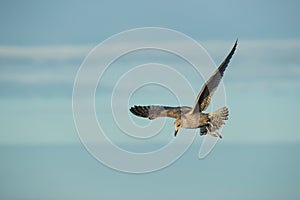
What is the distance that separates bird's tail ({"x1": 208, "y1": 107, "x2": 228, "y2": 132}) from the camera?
1811 inches

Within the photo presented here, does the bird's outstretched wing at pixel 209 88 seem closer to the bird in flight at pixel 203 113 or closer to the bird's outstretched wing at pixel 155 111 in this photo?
the bird in flight at pixel 203 113

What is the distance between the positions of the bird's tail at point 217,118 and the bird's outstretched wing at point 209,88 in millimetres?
433

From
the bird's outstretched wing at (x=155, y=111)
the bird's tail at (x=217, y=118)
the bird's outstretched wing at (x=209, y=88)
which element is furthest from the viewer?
the bird's outstretched wing at (x=155, y=111)

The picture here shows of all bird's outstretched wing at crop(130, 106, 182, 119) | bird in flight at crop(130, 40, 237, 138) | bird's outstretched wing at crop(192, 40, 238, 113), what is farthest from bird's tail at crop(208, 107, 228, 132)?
bird's outstretched wing at crop(130, 106, 182, 119)

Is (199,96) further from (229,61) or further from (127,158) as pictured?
(127,158)

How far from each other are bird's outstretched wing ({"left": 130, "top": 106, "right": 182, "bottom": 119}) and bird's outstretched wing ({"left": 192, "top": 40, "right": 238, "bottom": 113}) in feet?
2.34

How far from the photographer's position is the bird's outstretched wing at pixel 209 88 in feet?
149

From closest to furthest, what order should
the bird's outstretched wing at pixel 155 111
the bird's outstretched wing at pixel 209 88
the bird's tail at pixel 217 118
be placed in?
the bird's outstretched wing at pixel 209 88
the bird's tail at pixel 217 118
the bird's outstretched wing at pixel 155 111

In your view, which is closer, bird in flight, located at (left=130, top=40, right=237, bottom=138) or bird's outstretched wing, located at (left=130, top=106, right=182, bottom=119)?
bird in flight, located at (left=130, top=40, right=237, bottom=138)

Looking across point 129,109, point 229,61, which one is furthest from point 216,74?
point 129,109

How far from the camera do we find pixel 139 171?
49562 millimetres

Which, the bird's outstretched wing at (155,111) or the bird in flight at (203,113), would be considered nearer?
the bird in flight at (203,113)

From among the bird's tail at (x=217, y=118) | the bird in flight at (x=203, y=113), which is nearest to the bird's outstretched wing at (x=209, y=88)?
the bird in flight at (x=203, y=113)

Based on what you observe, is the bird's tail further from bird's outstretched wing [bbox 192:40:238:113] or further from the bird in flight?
bird's outstretched wing [bbox 192:40:238:113]
